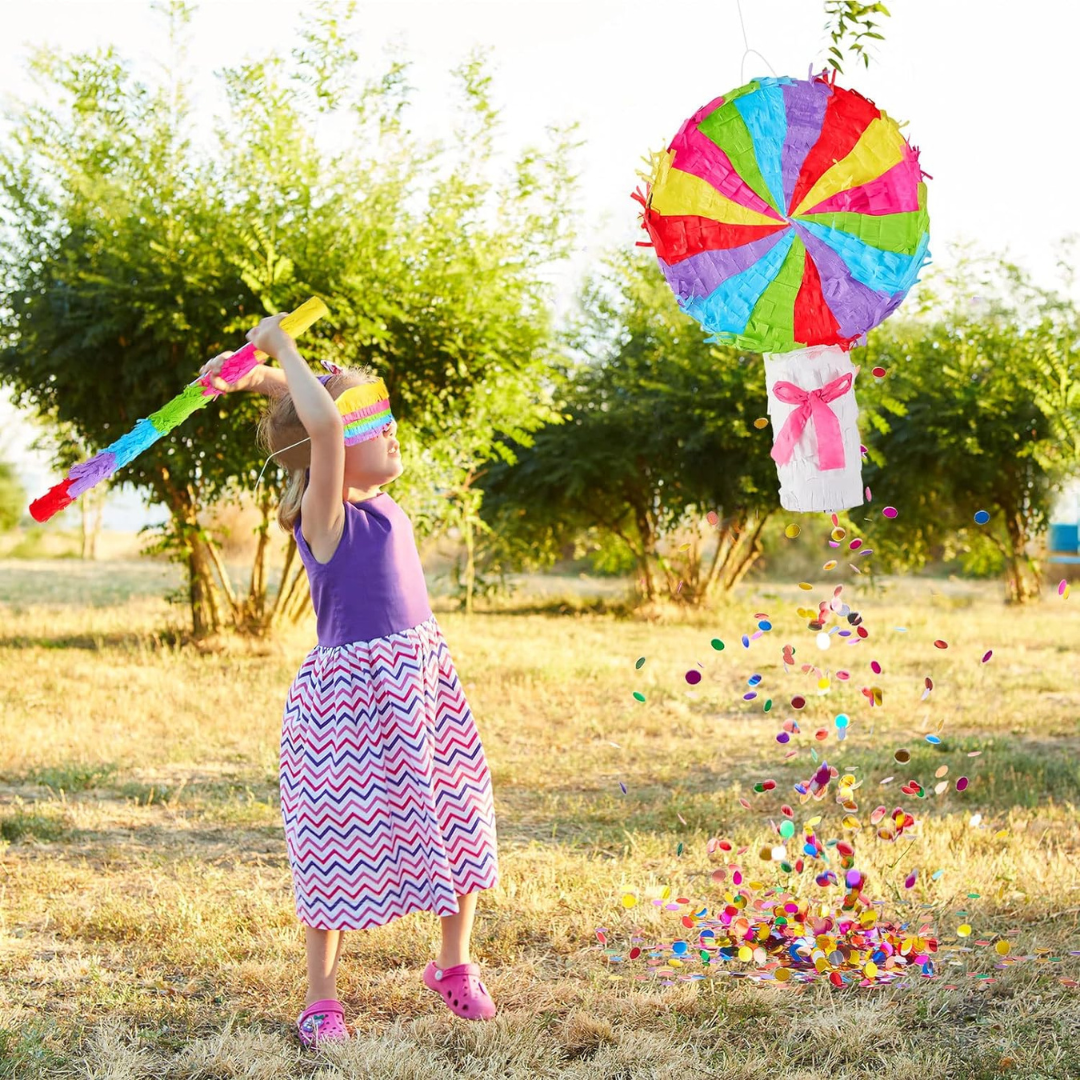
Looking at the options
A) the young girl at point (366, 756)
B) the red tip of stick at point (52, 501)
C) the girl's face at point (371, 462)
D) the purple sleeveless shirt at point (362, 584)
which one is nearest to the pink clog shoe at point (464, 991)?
the young girl at point (366, 756)

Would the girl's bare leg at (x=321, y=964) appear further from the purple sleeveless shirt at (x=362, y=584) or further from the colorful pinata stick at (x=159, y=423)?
the colorful pinata stick at (x=159, y=423)

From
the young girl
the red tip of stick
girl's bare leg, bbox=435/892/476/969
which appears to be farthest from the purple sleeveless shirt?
girl's bare leg, bbox=435/892/476/969

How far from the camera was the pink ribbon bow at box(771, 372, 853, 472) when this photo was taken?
8.53 feet

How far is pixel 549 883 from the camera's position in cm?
339

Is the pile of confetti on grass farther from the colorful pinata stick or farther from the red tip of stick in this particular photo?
the red tip of stick

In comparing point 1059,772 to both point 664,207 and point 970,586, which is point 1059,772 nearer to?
point 664,207

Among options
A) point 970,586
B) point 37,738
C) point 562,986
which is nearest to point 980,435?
point 970,586

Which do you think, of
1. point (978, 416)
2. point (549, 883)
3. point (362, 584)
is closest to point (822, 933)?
point (549, 883)

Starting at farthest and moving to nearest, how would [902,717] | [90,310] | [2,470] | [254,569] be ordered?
[2,470] → [254,569] → [90,310] → [902,717]

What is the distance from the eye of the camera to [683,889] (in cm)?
338

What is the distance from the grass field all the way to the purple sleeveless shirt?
832 millimetres

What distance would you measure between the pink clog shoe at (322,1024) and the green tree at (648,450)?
800 cm

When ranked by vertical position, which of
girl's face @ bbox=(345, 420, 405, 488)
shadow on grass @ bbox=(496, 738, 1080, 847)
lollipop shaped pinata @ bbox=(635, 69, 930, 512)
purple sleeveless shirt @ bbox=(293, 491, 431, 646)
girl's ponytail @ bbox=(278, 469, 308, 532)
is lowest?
shadow on grass @ bbox=(496, 738, 1080, 847)

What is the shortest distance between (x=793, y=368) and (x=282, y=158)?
5.45 meters
